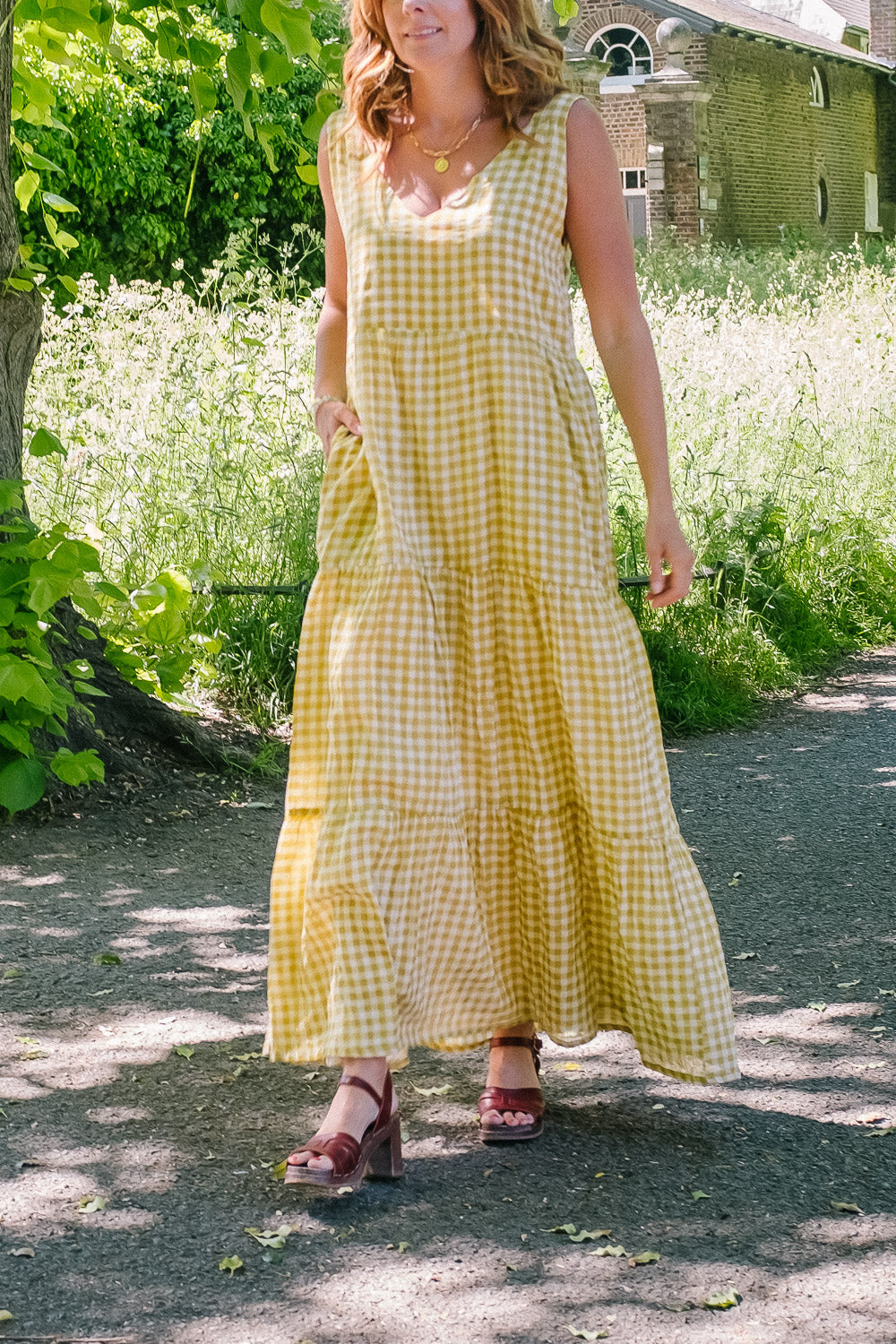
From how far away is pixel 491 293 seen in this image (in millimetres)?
2680

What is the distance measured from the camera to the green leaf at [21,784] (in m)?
4.52

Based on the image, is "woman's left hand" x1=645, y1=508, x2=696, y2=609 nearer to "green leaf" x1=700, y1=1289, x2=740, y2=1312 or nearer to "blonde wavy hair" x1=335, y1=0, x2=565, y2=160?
"blonde wavy hair" x1=335, y1=0, x2=565, y2=160

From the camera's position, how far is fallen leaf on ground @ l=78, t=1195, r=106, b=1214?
2.61 meters

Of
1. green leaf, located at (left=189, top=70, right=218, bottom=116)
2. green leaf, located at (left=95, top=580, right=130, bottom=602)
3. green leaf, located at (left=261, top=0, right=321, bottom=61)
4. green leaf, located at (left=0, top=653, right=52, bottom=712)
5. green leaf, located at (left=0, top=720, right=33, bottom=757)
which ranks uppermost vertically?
green leaf, located at (left=189, top=70, right=218, bottom=116)

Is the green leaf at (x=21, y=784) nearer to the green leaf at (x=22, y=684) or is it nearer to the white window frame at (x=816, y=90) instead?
the green leaf at (x=22, y=684)

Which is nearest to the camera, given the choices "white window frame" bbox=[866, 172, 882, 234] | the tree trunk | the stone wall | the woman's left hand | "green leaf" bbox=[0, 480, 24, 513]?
the woman's left hand

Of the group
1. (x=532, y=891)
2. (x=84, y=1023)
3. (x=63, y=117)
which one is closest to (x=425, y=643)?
(x=532, y=891)

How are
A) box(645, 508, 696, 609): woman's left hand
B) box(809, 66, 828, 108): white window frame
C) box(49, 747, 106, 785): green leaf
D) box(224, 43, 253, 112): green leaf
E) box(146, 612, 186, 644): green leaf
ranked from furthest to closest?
box(809, 66, 828, 108): white window frame < box(146, 612, 186, 644): green leaf < box(49, 747, 106, 785): green leaf < box(224, 43, 253, 112): green leaf < box(645, 508, 696, 609): woman's left hand

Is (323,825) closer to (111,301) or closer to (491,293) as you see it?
(491,293)

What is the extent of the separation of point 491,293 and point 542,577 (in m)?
0.49

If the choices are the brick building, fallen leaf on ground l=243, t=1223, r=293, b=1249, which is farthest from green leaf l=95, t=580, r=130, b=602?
the brick building

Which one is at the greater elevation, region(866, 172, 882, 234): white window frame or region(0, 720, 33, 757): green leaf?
region(866, 172, 882, 234): white window frame

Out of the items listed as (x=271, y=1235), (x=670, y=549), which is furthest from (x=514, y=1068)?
(x=670, y=549)

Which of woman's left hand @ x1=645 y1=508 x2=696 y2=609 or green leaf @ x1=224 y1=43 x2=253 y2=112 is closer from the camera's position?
woman's left hand @ x1=645 y1=508 x2=696 y2=609
